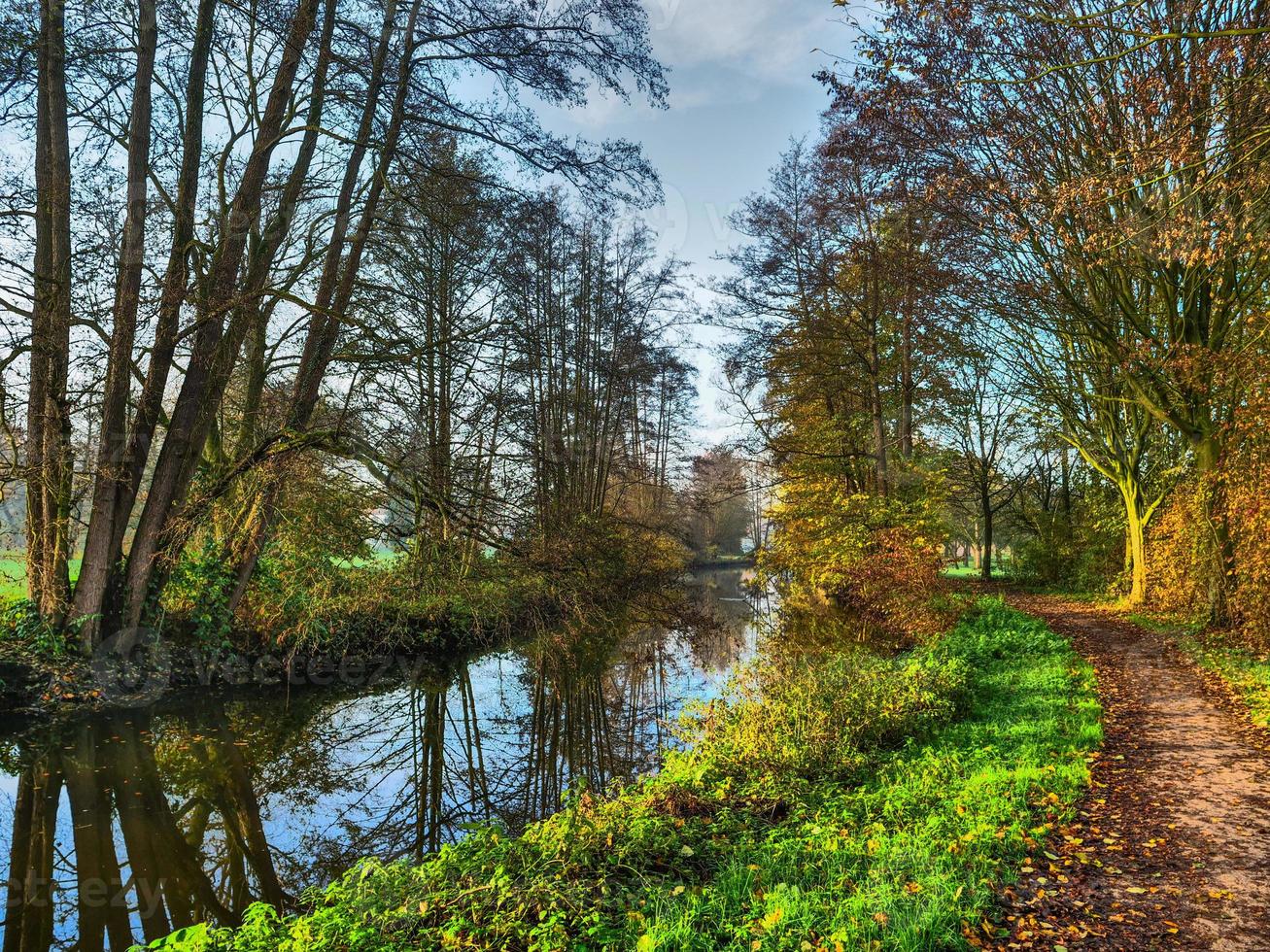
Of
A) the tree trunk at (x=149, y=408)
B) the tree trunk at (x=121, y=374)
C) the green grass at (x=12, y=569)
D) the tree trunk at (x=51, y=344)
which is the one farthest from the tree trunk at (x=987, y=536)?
the green grass at (x=12, y=569)

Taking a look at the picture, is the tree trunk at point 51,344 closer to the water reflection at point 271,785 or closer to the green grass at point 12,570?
the green grass at point 12,570

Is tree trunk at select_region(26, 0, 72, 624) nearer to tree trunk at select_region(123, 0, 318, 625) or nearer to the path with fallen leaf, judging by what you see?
tree trunk at select_region(123, 0, 318, 625)

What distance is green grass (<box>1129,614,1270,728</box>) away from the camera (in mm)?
7195

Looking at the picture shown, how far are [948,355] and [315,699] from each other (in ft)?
46.6

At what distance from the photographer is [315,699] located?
9.98 m

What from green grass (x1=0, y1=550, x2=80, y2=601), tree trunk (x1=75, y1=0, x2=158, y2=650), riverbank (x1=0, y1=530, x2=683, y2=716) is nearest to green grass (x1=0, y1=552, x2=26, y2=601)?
green grass (x1=0, y1=550, x2=80, y2=601)

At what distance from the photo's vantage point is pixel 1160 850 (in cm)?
427

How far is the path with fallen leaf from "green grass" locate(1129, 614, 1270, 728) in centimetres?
24

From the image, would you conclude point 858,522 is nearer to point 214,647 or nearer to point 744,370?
point 744,370

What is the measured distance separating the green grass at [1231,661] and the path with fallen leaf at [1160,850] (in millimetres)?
240

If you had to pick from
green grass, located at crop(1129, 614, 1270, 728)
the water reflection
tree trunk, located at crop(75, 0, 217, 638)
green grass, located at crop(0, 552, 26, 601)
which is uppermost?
tree trunk, located at crop(75, 0, 217, 638)

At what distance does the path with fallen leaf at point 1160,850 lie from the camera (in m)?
3.43

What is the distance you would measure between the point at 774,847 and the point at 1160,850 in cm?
244

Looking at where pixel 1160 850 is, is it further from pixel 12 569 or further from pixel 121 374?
pixel 12 569
